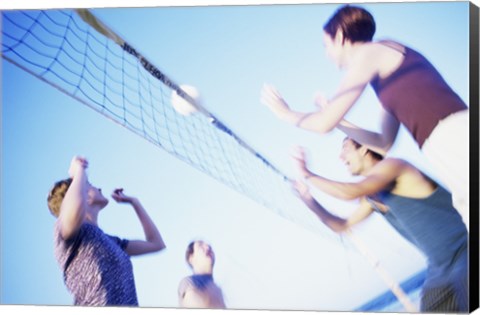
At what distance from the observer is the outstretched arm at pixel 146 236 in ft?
19.1

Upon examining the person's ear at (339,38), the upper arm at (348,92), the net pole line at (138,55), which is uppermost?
the net pole line at (138,55)

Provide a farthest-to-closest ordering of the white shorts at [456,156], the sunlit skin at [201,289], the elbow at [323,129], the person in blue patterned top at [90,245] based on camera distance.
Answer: the person in blue patterned top at [90,245] < the sunlit skin at [201,289] < the elbow at [323,129] < the white shorts at [456,156]

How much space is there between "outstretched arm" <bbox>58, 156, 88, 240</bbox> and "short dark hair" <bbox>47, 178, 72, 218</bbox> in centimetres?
2

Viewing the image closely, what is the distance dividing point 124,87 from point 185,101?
12.6 inches

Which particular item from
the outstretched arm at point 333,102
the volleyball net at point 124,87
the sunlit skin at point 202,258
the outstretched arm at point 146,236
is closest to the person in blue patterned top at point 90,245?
the outstretched arm at point 146,236

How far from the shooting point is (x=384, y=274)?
5.53 m

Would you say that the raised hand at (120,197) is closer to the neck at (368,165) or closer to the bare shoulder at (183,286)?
the bare shoulder at (183,286)

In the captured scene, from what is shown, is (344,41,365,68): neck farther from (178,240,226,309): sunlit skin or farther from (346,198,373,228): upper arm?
(178,240,226,309): sunlit skin

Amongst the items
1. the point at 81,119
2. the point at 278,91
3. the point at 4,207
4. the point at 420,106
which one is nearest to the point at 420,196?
the point at 420,106

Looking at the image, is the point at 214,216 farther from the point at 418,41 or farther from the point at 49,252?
the point at 418,41

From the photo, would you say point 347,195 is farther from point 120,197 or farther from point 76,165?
point 76,165

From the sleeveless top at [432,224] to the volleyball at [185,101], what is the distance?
40.3 inches

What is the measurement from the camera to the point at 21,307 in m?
5.96

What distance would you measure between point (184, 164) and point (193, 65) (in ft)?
1.62
